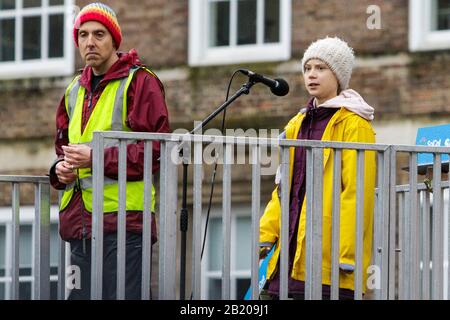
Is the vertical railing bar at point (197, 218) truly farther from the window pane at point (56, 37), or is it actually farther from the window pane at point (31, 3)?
the window pane at point (31, 3)

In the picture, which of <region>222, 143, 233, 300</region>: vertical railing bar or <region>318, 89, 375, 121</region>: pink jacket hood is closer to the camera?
<region>222, 143, 233, 300</region>: vertical railing bar

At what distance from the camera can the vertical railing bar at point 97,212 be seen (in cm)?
822

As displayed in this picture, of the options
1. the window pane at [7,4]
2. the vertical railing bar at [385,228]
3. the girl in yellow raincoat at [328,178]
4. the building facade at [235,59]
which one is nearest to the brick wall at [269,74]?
the building facade at [235,59]

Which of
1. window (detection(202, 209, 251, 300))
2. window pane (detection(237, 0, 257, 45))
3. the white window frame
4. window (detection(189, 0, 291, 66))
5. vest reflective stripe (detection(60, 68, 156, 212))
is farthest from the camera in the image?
window pane (detection(237, 0, 257, 45))

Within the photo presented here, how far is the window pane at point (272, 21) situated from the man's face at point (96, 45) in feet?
27.9

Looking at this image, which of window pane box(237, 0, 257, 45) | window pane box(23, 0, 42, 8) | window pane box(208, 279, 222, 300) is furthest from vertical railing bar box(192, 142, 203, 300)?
window pane box(23, 0, 42, 8)

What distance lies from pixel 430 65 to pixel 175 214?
8.74m

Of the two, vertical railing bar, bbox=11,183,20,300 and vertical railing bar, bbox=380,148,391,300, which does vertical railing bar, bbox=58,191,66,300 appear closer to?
vertical railing bar, bbox=11,183,20,300

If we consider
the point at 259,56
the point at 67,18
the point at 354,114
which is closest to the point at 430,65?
the point at 259,56

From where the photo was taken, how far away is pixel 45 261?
930 centimetres

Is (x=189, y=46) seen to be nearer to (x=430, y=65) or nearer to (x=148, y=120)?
(x=430, y=65)

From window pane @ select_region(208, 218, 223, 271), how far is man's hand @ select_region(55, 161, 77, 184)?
27.2ft

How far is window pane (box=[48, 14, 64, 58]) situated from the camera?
18734 mm
